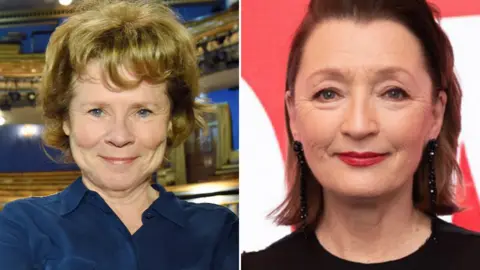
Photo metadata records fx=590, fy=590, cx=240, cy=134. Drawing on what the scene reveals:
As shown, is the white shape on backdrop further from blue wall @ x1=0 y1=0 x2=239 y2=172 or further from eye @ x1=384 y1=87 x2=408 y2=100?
blue wall @ x1=0 y1=0 x2=239 y2=172

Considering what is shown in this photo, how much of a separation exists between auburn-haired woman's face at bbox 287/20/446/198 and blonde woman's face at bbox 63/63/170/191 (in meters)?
0.51

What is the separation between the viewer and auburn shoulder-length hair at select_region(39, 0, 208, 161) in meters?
1.71

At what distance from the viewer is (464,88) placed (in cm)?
154

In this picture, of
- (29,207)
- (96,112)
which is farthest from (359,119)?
(29,207)

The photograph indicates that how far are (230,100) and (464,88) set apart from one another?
0.78 meters

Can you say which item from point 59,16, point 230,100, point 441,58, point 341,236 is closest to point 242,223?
point 341,236

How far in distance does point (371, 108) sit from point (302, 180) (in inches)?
11.0

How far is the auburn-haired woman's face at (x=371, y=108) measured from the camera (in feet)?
4.86

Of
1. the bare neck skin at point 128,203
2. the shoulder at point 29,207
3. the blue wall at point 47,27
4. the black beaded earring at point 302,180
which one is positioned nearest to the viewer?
the black beaded earring at point 302,180

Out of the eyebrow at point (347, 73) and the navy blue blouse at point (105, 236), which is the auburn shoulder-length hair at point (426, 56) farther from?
the navy blue blouse at point (105, 236)

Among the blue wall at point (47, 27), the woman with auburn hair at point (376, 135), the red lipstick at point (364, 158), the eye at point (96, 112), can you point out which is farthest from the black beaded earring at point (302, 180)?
the blue wall at point (47, 27)

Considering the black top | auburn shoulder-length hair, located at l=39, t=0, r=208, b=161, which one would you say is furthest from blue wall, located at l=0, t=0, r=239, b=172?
the black top

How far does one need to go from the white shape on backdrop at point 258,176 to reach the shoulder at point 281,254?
0.06 feet

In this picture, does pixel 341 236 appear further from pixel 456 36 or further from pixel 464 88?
pixel 456 36
